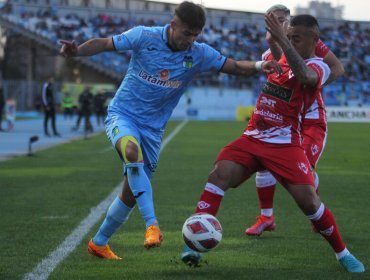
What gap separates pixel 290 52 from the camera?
6215mm

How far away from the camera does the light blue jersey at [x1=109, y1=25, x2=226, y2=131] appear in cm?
692

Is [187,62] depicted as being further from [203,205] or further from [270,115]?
[203,205]

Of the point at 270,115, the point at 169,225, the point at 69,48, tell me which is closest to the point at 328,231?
the point at 270,115

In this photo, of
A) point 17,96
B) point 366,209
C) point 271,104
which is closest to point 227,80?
point 17,96

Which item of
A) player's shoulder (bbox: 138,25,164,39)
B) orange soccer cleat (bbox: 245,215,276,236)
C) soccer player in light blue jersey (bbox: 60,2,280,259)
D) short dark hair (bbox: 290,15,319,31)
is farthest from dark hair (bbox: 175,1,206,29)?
orange soccer cleat (bbox: 245,215,276,236)

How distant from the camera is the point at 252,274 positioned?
6473 mm

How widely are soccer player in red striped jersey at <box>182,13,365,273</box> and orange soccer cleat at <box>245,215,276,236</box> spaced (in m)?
1.78

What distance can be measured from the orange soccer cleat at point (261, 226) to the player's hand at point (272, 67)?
7.69ft

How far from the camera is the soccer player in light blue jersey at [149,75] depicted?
263 inches

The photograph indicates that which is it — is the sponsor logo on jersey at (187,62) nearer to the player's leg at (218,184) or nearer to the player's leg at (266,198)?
the player's leg at (218,184)

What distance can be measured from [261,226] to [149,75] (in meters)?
2.42

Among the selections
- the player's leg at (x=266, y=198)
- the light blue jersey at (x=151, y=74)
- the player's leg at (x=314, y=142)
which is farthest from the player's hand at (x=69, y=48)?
the player's leg at (x=314, y=142)

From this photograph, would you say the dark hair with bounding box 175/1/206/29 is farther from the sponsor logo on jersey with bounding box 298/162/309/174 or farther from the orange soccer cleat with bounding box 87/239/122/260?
the orange soccer cleat with bounding box 87/239/122/260

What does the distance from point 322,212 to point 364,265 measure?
2.15 feet
